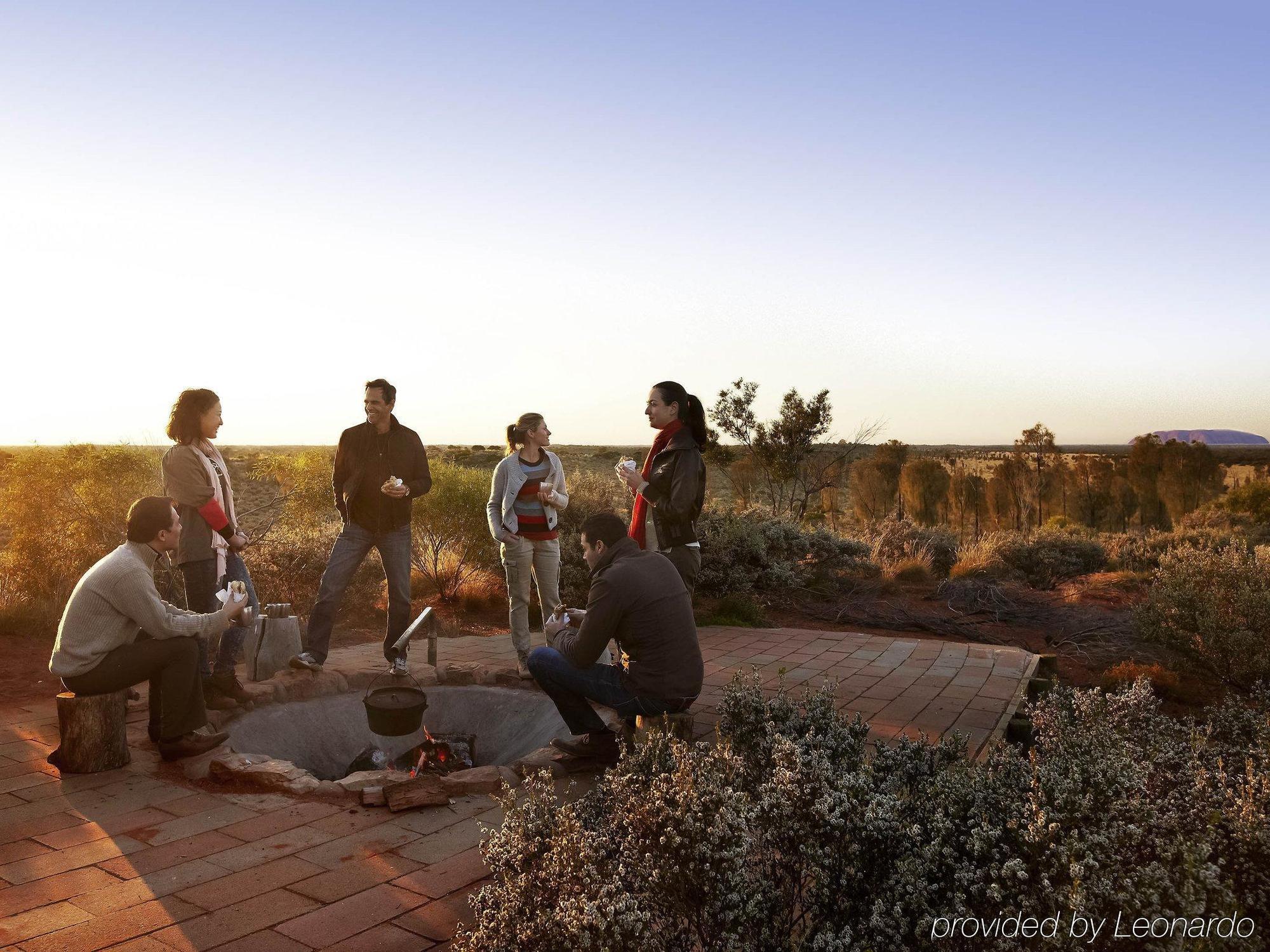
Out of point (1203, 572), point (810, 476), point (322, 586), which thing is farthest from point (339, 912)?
point (810, 476)

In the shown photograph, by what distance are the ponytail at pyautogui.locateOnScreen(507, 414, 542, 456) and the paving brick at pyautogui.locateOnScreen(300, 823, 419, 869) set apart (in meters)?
2.69

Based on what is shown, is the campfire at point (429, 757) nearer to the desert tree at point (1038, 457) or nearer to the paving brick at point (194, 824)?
the paving brick at point (194, 824)

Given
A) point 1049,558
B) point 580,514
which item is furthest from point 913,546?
point 580,514

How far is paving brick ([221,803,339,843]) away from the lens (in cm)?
345

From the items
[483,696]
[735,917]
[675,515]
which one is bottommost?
[483,696]

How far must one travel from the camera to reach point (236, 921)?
109 inches

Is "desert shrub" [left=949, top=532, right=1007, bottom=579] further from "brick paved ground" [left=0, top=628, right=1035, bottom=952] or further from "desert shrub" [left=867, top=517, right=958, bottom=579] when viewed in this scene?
"brick paved ground" [left=0, top=628, right=1035, bottom=952]

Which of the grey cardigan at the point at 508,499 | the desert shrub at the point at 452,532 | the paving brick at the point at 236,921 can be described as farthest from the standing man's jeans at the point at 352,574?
the desert shrub at the point at 452,532

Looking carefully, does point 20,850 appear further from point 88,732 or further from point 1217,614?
point 1217,614

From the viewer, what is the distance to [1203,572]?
269 inches

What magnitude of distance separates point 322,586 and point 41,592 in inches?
172

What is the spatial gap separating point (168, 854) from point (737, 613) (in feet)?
19.0

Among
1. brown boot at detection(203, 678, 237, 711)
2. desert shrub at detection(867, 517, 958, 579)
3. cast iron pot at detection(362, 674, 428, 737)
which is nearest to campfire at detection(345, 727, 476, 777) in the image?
cast iron pot at detection(362, 674, 428, 737)

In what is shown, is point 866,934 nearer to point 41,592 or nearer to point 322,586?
point 322,586
